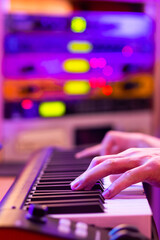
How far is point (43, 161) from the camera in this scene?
1043 mm

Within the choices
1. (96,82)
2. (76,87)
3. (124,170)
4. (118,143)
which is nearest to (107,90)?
(96,82)

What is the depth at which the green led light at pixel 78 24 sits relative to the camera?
7.11ft

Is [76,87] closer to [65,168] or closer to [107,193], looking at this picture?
[65,168]

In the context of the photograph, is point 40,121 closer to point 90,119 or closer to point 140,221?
point 90,119

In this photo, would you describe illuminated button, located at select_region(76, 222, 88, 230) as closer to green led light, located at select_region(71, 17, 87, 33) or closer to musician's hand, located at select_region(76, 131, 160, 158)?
musician's hand, located at select_region(76, 131, 160, 158)

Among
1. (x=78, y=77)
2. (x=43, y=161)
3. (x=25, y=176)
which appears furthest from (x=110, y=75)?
(x=25, y=176)

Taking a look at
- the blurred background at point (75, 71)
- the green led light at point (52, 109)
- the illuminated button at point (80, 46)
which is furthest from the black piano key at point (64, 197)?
the illuminated button at point (80, 46)

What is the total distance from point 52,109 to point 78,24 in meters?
0.53

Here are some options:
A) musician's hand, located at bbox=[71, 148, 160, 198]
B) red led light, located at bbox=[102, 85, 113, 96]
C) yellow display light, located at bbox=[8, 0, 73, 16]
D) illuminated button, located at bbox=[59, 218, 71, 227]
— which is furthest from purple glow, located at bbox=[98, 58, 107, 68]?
illuminated button, located at bbox=[59, 218, 71, 227]

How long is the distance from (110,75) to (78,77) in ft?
0.67

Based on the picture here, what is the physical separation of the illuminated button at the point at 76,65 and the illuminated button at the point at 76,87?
0.07 m

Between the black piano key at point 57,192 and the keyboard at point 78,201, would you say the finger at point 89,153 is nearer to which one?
the keyboard at point 78,201

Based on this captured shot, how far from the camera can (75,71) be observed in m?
2.24

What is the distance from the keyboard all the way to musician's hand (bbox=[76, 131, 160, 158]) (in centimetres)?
27
